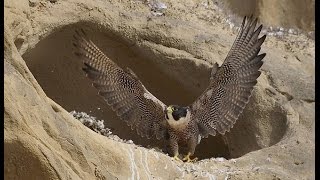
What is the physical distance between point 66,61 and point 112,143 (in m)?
1.55

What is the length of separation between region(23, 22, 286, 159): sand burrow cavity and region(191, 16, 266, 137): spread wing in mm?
172

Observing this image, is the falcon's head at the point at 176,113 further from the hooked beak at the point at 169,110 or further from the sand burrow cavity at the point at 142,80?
the sand burrow cavity at the point at 142,80

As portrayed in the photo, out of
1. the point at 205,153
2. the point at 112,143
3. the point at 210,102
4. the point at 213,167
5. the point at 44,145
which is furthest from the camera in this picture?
the point at 205,153

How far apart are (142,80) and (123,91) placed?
1.62 feet

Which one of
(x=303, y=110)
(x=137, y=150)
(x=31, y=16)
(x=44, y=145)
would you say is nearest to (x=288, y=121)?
(x=303, y=110)

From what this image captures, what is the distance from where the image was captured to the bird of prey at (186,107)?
5219mm

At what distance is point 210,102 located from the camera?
536 cm

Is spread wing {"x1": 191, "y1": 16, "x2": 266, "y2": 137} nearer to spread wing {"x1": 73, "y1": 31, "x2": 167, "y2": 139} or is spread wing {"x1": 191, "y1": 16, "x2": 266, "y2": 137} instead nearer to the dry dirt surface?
the dry dirt surface

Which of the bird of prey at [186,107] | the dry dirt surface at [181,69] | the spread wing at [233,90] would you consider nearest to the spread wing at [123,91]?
the bird of prey at [186,107]

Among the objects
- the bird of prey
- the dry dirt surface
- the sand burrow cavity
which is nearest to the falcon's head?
the bird of prey

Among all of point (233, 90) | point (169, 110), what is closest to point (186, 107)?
point (169, 110)

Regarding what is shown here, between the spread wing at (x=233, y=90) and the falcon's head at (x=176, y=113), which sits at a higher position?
the spread wing at (x=233, y=90)

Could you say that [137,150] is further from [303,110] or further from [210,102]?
[303,110]

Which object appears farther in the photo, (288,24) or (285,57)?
(288,24)
